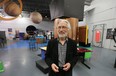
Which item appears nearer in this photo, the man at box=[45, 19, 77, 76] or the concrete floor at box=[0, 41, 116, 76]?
the man at box=[45, 19, 77, 76]

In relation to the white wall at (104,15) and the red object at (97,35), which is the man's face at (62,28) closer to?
the white wall at (104,15)

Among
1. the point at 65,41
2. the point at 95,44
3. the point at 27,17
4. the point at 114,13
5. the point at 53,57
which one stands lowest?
the point at 95,44

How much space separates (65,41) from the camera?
3.78 ft

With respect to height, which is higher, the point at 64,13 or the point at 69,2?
the point at 69,2

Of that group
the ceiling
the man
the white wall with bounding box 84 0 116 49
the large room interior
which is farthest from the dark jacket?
the white wall with bounding box 84 0 116 49

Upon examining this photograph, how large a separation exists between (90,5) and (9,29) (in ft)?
41.6

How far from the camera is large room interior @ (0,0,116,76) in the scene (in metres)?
2.98

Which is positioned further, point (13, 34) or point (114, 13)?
point (13, 34)

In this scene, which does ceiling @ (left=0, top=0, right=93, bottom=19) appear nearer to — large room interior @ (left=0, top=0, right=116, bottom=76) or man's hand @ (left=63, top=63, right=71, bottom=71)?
large room interior @ (left=0, top=0, right=116, bottom=76)

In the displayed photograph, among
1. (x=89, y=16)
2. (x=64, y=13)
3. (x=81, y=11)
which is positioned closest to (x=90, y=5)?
(x=89, y=16)

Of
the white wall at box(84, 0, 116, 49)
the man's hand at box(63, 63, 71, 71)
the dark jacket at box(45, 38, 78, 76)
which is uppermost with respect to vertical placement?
the white wall at box(84, 0, 116, 49)

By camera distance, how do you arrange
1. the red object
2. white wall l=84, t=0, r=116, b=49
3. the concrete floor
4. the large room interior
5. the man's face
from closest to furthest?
the man's face
the concrete floor
the large room interior
white wall l=84, t=0, r=116, b=49
the red object

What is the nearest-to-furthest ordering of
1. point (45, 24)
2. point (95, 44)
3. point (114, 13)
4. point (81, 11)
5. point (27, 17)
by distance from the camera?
point (81, 11), point (114, 13), point (95, 44), point (27, 17), point (45, 24)

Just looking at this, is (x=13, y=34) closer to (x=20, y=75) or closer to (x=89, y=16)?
(x=89, y=16)
